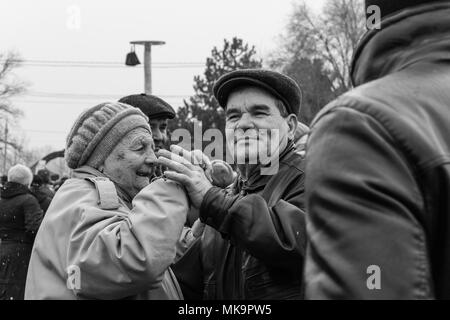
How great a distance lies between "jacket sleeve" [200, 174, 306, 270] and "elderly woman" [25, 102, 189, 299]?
0.57 feet

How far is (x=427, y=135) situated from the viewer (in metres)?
1.29

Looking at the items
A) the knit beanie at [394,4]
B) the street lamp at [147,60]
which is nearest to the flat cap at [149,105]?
the knit beanie at [394,4]

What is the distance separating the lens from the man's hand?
272 centimetres

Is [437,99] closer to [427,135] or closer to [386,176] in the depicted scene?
[427,135]

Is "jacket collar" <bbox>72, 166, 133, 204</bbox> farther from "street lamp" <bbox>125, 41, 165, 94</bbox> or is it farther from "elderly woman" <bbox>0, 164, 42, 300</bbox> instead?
"street lamp" <bbox>125, 41, 165, 94</bbox>

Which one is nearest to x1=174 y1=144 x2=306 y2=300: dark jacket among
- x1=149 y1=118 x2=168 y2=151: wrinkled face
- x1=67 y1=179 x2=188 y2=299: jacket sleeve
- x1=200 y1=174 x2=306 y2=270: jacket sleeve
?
x1=200 y1=174 x2=306 y2=270: jacket sleeve

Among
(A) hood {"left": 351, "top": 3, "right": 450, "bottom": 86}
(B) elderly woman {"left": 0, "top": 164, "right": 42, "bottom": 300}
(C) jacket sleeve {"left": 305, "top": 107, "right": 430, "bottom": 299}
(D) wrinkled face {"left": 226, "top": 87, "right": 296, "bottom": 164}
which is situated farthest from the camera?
(B) elderly woman {"left": 0, "top": 164, "right": 42, "bottom": 300}

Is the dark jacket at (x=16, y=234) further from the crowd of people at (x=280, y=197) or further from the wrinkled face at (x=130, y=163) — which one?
the wrinkled face at (x=130, y=163)

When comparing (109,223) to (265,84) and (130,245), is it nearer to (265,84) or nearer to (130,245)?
(130,245)

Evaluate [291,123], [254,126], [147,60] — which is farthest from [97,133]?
[147,60]

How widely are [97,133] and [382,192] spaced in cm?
212

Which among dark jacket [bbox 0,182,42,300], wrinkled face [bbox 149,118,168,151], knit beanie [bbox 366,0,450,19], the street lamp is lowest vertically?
dark jacket [bbox 0,182,42,300]
